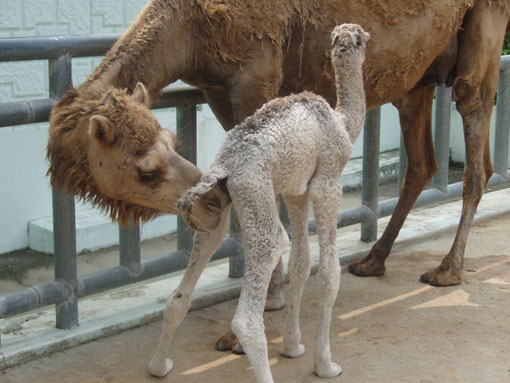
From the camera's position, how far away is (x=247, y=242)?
9.86 ft

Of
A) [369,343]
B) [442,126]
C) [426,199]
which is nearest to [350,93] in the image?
[369,343]

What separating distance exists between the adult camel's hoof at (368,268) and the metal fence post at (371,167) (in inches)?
19.8

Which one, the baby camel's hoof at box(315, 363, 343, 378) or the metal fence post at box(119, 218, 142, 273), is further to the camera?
the metal fence post at box(119, 218, 142, 273)

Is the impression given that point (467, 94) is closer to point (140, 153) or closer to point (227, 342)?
point (227, 342)

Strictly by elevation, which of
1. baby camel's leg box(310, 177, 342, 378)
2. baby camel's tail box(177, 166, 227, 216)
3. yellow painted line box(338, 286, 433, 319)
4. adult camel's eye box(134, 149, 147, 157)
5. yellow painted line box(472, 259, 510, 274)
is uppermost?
adult camel's eye box(134, 149, 147, 157)

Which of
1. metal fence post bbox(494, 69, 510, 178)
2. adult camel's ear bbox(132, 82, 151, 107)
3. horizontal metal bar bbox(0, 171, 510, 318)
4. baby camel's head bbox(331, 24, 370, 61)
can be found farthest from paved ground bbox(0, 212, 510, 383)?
metal fence post bbox(494, 69, 510, 178)

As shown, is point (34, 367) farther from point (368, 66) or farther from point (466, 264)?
point (466, 264)

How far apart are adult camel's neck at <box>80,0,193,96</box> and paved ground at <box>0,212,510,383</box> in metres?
1.32

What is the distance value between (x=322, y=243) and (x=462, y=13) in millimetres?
2035

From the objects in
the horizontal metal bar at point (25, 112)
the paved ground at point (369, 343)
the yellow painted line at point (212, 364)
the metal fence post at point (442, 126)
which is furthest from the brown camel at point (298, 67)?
the yellow painted line at point (212, 364)

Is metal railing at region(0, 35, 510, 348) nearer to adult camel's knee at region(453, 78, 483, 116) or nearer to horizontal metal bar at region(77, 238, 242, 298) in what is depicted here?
horizontal metal bar at region(77, 238, 242, 298)

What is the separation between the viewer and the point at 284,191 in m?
3.19

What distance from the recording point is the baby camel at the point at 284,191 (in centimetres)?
294

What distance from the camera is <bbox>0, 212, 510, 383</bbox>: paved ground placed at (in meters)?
3.62
